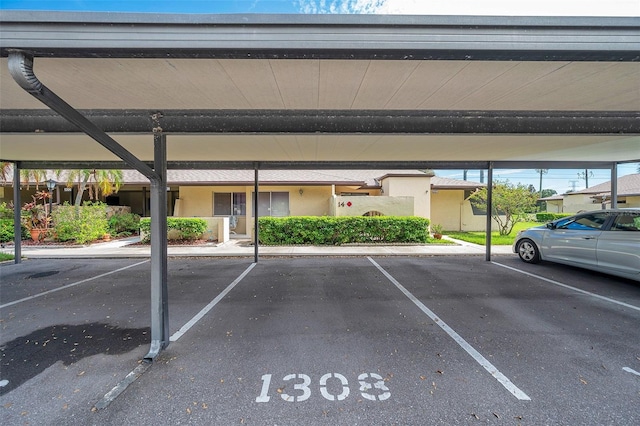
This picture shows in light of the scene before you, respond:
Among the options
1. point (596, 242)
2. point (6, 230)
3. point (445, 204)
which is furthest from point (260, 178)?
point (596, 242)

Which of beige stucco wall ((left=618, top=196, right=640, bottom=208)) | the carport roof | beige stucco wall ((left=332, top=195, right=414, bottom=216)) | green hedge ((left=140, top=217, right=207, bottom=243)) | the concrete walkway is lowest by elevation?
the concrete walkway

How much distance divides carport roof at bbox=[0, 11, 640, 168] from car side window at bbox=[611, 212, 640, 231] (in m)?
1.61

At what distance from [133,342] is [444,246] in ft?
32.9

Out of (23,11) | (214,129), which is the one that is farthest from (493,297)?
(23,11)

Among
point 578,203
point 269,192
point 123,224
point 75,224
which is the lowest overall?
point 123,224

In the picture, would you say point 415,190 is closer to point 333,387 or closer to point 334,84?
point 334,84

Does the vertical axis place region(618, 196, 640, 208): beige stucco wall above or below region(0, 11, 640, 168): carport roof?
below

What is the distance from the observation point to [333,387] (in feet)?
8.13

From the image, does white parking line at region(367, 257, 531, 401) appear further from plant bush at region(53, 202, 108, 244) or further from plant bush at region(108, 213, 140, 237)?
plant bush at region(108, 213, 140, 237)

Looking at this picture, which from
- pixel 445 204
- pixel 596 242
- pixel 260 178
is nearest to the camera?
pixel 596 242

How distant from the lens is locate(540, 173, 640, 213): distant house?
18.1m

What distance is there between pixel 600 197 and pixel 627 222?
74.7 feet

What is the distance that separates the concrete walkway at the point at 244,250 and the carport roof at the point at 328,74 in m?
4.80

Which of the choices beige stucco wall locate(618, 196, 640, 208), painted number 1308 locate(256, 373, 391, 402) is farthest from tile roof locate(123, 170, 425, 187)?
beige stucco wall locate(618, 196, 640, 208)
